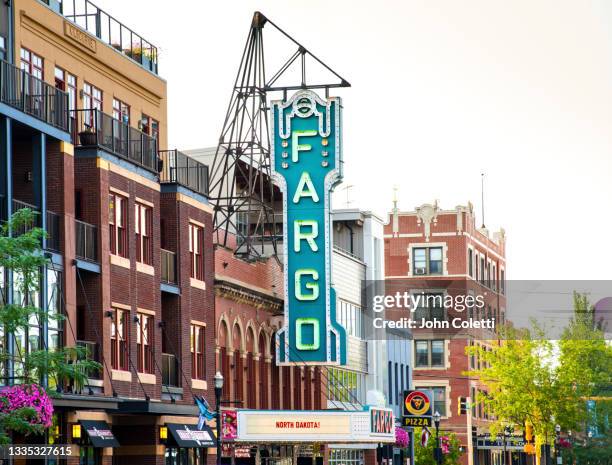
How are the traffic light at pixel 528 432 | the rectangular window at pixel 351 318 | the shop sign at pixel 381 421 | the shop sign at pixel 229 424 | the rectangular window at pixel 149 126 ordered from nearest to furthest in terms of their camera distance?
the shop sign at pixel 229 424, the rectangular window at pixel 149 126, the shop sign at pixel 381 421, the rectangular window at pixel 351 318, the traffic light at pixel 528 432

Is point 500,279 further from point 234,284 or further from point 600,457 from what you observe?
point 234,284

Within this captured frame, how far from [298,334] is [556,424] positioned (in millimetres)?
30621

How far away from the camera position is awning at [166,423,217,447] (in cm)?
5462

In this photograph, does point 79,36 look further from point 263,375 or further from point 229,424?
point 263,375

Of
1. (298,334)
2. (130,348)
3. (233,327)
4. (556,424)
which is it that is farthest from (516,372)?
(130,348)

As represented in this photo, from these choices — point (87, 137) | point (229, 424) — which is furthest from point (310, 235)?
point (87, 137)

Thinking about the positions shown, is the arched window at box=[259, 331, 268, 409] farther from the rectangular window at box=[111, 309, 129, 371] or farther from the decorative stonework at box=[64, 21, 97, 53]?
the decorative stonework at box=[64, 21, 97, 53]

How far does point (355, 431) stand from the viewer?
6750 cm

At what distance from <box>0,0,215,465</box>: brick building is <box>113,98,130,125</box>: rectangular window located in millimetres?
80

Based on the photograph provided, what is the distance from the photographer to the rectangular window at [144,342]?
174ft

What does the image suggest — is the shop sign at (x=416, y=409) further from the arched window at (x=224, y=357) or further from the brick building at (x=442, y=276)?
the brick building at (x=442, y=276)

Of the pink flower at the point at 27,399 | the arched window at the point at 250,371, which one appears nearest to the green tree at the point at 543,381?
the arched window at the point at 250,371

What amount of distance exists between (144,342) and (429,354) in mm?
73396

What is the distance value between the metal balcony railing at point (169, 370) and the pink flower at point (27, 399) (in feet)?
64.4
